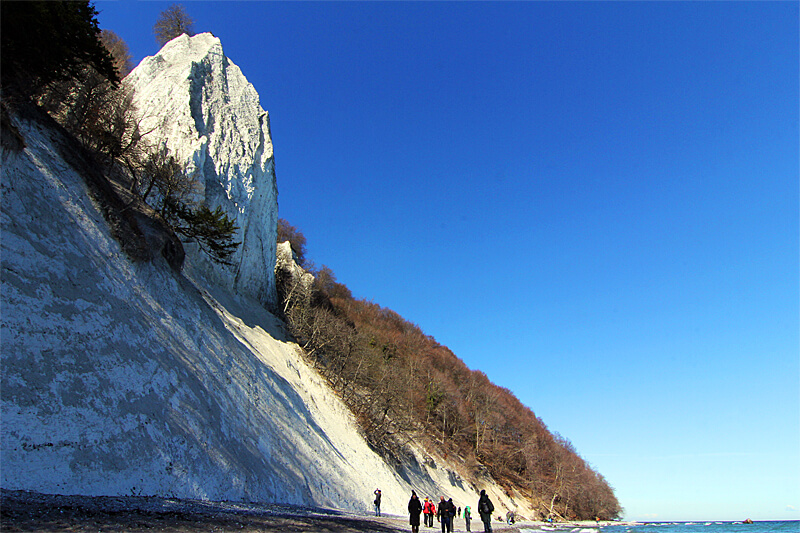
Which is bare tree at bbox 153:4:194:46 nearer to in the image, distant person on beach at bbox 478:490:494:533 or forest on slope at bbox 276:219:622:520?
forest on slope at bbox 276:219:622:520

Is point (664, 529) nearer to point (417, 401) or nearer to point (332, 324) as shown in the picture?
point (417, 401)

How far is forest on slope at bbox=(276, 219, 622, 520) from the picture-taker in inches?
1211

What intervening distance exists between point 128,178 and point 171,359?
34.7 feet

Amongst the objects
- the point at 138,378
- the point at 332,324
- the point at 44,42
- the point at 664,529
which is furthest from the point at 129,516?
the point at 664,529

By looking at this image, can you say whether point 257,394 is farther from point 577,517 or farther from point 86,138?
point 577,517

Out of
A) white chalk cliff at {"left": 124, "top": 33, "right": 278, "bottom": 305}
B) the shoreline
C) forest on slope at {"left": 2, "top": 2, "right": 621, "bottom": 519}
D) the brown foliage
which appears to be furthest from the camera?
the brown foliage

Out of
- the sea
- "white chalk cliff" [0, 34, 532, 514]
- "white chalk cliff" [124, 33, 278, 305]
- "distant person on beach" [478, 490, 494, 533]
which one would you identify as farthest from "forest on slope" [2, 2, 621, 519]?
"distant person on beach" [478, 490, 494, 533]

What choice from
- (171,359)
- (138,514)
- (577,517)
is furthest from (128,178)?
(577,517)

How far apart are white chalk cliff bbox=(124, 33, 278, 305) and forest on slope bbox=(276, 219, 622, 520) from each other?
223 inches

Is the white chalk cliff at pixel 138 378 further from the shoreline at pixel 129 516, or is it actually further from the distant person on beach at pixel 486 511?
the distant person on beach at pixel 486 511

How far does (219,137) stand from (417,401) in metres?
27.5

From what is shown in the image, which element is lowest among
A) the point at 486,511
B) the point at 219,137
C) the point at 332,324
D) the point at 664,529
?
the point at 664,529

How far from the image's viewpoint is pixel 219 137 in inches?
1124

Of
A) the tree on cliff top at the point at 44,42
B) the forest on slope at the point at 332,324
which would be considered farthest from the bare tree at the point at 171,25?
the tree on cliff top at the point at 44,42
